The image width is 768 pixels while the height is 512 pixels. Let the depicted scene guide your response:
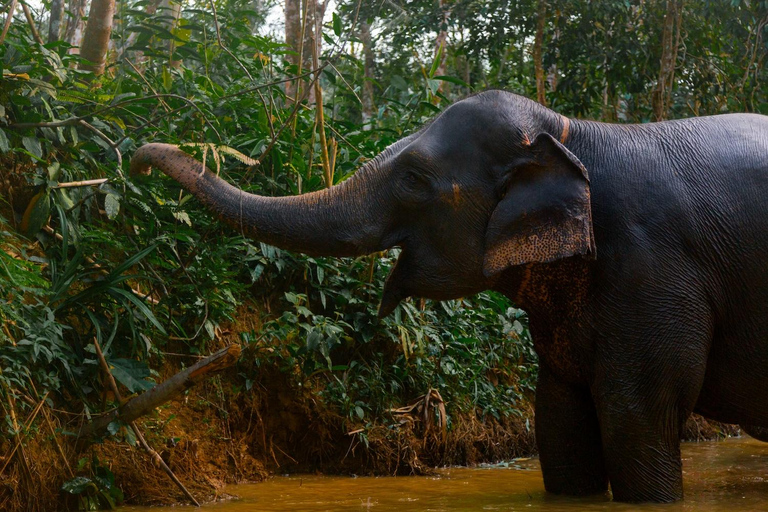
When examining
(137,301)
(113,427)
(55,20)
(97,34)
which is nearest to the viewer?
(113,427)

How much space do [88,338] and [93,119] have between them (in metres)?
1.37

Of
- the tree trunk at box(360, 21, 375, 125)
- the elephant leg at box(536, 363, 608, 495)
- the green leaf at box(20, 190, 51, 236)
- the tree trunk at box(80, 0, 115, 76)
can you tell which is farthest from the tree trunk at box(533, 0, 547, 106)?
the green leaf at box(20, 190, 51, 236)

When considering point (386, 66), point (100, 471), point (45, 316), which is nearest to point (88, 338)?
point (45, 316)

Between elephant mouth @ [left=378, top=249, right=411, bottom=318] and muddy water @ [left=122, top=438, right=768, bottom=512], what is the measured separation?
906mm

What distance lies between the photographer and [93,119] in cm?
497

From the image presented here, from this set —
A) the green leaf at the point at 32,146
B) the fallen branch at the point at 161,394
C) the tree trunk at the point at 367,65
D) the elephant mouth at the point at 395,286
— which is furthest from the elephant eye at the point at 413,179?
the tree trunk at the point at 367,65

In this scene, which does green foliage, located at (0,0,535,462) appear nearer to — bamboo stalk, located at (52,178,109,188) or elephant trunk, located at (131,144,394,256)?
bamboo stalk, located at (52,178,109,188)

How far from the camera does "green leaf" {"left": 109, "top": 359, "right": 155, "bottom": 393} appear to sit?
13.2 ft

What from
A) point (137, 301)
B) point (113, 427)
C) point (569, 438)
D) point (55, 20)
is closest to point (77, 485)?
point (113, 427)

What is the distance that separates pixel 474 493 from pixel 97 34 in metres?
3.66

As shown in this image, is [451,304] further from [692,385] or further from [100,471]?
[100,471]

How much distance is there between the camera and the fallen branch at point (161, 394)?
3658mm

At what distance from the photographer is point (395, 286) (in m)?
4.18

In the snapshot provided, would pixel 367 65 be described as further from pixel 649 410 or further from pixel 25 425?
pixel 25 425
